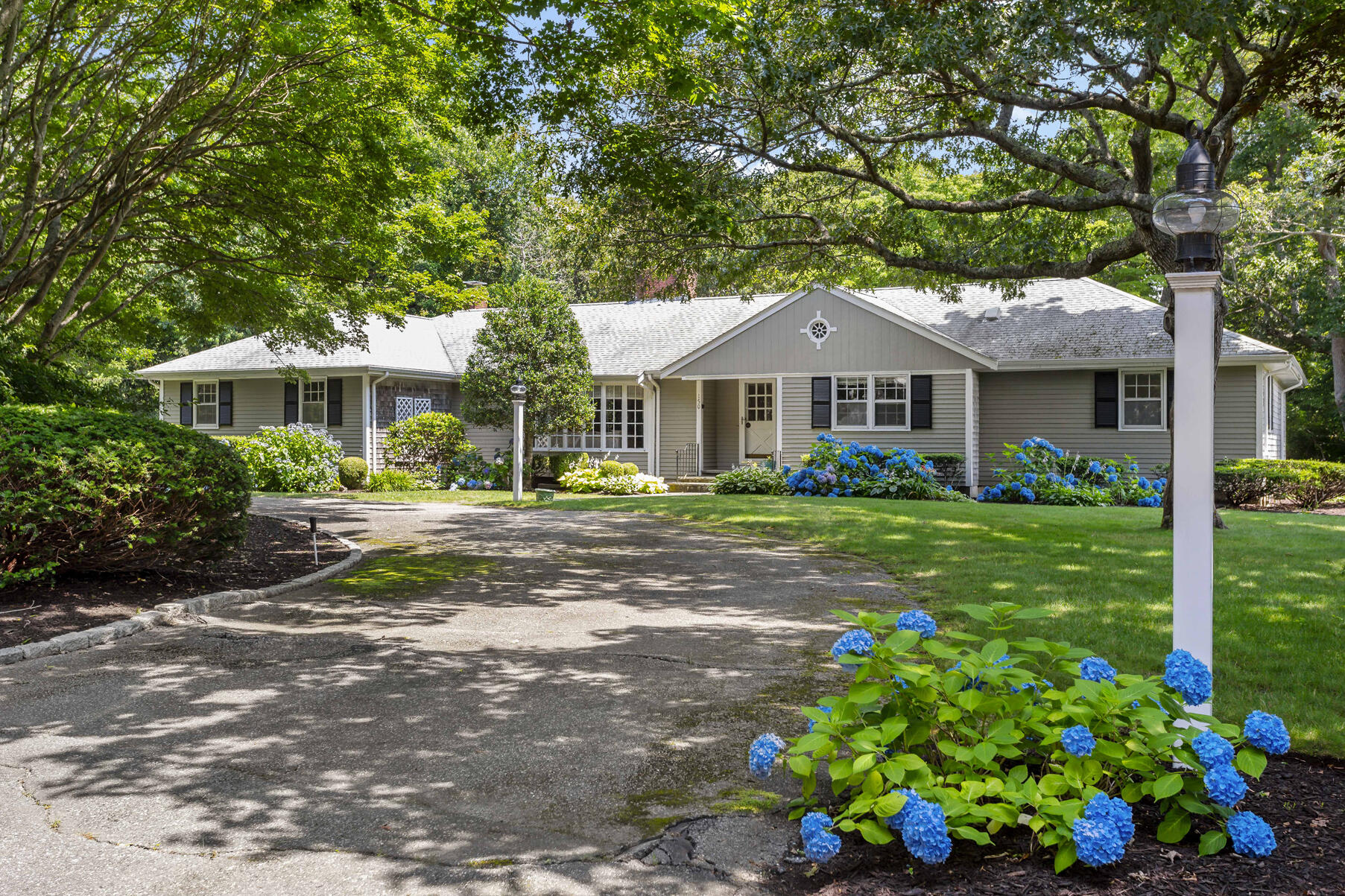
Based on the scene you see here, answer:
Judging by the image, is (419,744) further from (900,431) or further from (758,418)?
(758,418)

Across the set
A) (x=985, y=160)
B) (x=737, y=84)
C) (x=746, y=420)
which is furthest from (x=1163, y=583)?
(x=746, y=420)

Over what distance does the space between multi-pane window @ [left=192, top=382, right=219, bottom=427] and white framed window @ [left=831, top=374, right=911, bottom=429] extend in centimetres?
1778

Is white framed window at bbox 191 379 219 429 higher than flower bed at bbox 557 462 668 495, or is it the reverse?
white framed window at bbox 191 379 219 429

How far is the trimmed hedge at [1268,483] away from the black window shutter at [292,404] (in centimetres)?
2216

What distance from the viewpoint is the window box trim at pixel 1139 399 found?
20125mm

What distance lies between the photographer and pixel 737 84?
37.9ft

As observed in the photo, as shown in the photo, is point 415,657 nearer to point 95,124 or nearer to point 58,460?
point 58,460

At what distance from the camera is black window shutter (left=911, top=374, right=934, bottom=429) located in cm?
2117

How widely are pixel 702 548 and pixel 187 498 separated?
237 inches

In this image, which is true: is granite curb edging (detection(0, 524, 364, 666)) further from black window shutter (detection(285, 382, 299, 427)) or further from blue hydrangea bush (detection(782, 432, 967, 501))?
black window shutter (detection(285, 382, 299, 427))

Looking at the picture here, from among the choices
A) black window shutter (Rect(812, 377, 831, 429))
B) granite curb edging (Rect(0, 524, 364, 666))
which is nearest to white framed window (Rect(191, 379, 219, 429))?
black window shutter (Rect(812, 377, 831, 429))

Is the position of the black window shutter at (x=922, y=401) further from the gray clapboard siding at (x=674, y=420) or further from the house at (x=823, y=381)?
the gray clapboard siding at (x=674, y=420)

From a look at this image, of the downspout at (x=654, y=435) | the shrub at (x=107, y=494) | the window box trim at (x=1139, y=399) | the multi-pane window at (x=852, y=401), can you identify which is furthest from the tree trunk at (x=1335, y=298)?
the shrub at (x=107, y=494)

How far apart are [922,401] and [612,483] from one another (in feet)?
24.2
